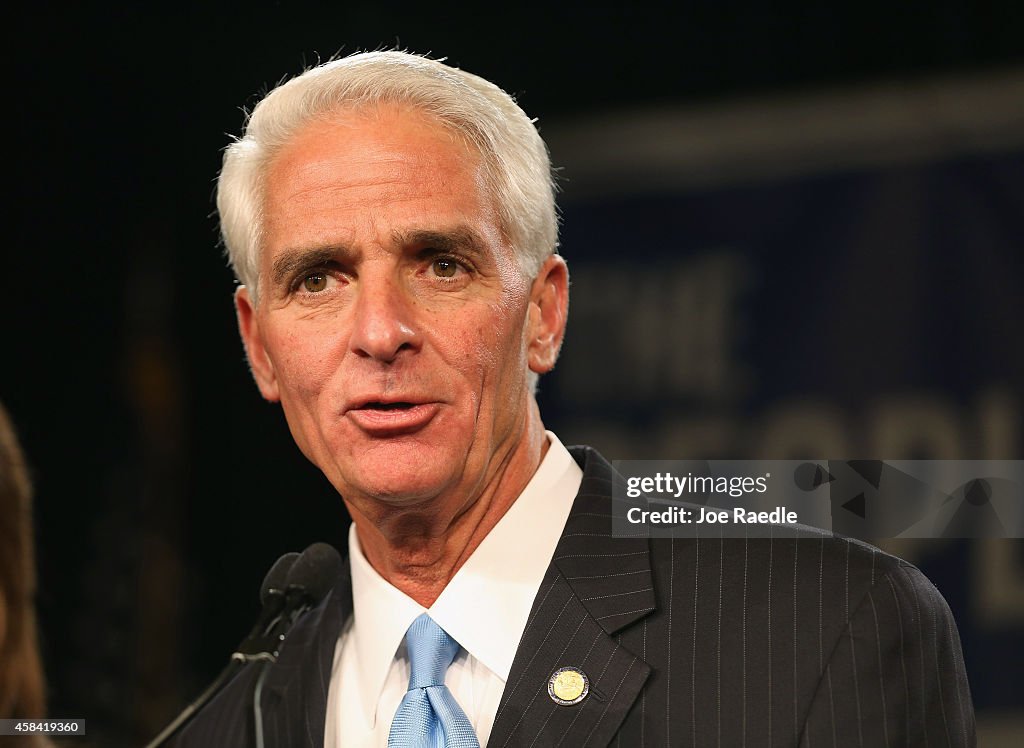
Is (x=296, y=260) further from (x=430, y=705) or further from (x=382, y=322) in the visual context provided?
(x=430, y=705)

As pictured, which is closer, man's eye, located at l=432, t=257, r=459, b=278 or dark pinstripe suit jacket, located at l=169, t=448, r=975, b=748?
dark pinstripe suit jacket, located at l=169, t=448, r=975, b=748

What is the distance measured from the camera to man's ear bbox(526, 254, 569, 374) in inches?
79.5

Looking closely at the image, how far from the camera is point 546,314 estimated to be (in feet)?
6.76

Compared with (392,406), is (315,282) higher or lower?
higher

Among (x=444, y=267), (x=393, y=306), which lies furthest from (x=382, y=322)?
(x=444, y=267)

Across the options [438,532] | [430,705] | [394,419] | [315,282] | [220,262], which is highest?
[220,262]

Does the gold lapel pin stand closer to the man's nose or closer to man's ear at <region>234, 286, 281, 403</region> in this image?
the man's nose

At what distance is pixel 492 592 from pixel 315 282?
51 centimetres

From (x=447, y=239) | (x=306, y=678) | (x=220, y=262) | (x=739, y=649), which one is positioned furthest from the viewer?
(x=220, y=262)

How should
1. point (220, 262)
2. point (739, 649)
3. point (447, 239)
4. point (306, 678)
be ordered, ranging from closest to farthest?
1. point (739, 649)
2. point (447, 239)
3. point (306, 678)
4. point (220, 262)

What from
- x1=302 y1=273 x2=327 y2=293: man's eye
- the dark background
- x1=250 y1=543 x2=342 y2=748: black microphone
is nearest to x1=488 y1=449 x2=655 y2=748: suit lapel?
x1=250 y1=543 x2=342 y2=748: black microphone

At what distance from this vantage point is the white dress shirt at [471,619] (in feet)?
6.08

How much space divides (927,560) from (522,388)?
176 cm

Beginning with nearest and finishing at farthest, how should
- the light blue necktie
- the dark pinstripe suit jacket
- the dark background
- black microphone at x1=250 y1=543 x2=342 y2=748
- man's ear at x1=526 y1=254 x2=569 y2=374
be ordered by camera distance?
the dark pinstripe suit jacket < the light blue necktie < black microphone at x1=250 y1=543 x2=342 y2=748 < man's ear at x1=526 y1=254 x2=569 y2=374 < the dark background
